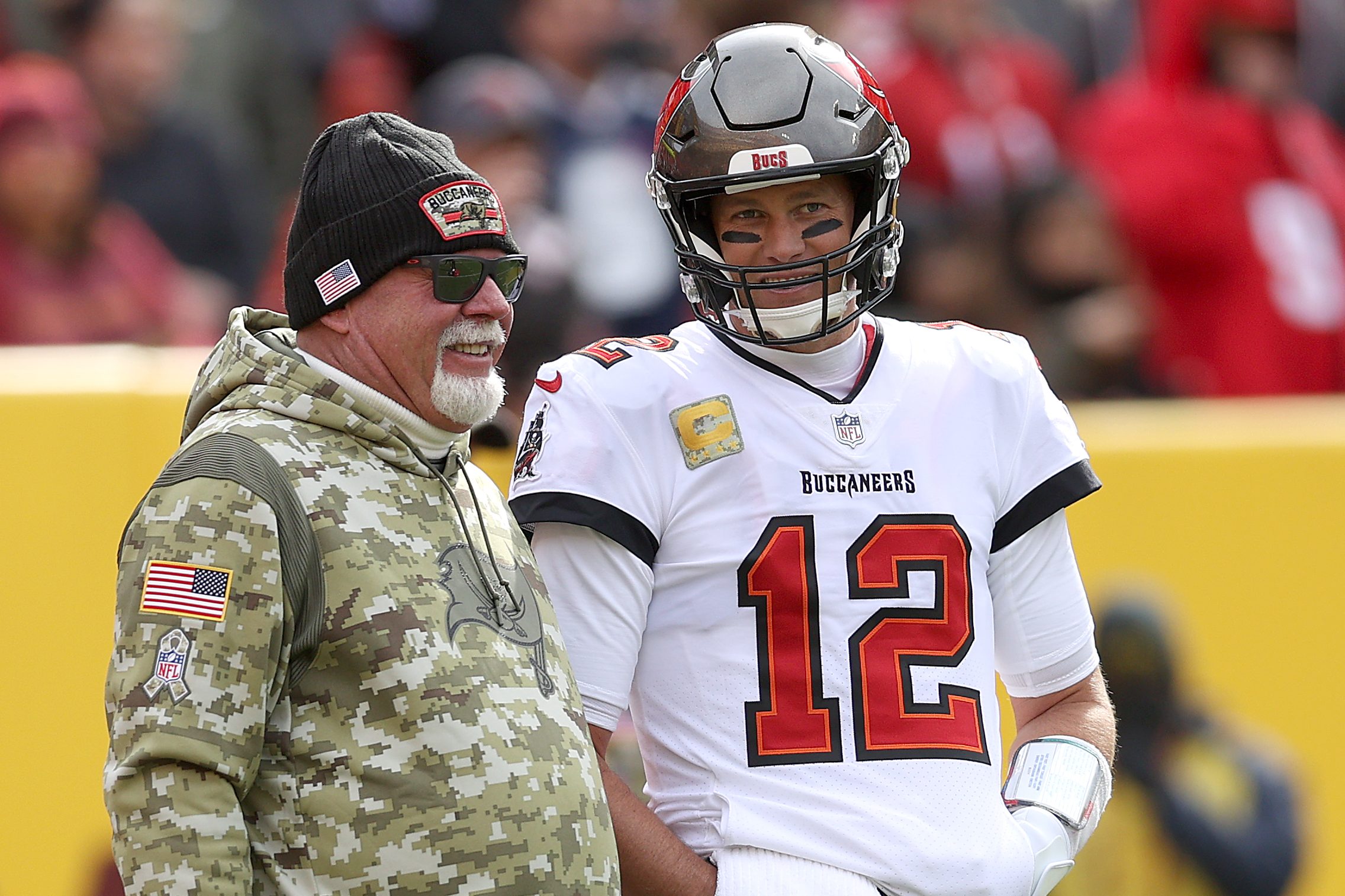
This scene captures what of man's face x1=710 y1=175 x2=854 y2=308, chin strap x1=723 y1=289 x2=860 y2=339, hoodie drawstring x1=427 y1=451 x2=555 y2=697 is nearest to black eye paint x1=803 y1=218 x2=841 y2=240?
man's face x1=710 y1=175 x2=854 y2=308

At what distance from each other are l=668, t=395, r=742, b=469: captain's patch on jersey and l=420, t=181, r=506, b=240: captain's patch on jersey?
0.41 m

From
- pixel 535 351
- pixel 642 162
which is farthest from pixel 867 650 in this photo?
pixel 642 162

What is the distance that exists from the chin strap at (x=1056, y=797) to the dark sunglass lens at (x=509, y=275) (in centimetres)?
114

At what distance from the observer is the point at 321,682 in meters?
2.37

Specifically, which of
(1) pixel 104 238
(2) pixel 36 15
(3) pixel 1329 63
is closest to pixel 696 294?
(1) pixel 104 238

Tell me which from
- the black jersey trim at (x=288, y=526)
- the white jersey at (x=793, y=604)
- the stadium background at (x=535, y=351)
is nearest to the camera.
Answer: the black jersey trim at (x=288, y=526)

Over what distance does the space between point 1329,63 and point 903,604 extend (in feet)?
21.7

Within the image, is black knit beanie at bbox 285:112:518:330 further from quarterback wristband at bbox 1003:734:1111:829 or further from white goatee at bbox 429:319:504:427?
quarterback wristband at bbox 1003:734:1111:829

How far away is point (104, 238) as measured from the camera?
599 centimetres

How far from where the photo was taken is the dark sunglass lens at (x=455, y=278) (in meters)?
2.60

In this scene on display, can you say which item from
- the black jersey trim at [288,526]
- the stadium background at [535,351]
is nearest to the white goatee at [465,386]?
the black jersey trim at [288,526]

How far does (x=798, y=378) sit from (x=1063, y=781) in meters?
0.78

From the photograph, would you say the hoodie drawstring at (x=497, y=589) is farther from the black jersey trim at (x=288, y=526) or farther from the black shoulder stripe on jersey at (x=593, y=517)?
the black jersey trim at (x=288, y=526)

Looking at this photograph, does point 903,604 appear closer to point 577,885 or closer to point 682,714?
point 682,714
